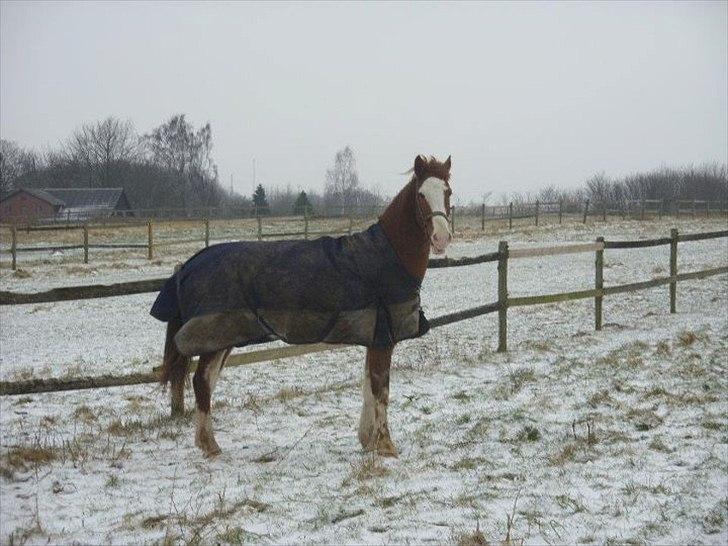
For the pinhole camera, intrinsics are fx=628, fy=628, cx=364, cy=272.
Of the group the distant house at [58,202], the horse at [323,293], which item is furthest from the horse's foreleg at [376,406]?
the distant house at [58,202]

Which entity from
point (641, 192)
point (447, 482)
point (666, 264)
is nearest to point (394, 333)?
point (447, 482)

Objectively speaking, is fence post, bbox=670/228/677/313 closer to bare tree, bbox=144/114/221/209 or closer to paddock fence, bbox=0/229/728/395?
paddock fence, bbox=0/229/728/395

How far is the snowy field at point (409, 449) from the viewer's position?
3.34m

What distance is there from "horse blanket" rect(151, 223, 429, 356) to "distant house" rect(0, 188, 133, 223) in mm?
50254

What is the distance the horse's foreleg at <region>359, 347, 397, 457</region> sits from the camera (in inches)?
177

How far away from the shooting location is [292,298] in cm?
434

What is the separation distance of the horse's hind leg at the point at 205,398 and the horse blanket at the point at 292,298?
0.23m

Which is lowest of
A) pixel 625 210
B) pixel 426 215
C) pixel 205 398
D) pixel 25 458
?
pixel 25 458

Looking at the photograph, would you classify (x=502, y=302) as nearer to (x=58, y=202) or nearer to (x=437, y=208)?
(x=437, y=208)

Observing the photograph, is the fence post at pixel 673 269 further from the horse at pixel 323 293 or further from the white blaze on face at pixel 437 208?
the white blaze on face at pixel 437 208

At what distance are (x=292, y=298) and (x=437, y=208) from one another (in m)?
1.17

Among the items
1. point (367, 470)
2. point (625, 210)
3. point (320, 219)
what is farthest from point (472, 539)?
point (625, 210)

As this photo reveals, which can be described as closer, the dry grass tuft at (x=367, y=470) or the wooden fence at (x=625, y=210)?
the dry grass tuft at (x=367, y=470)

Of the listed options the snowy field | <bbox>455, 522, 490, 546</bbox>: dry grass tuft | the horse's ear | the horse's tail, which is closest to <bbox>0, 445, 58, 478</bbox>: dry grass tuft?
the snowy field
